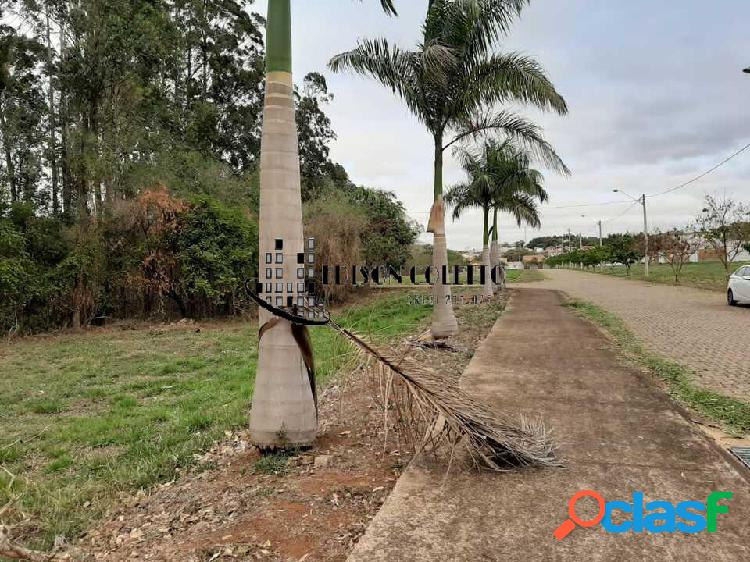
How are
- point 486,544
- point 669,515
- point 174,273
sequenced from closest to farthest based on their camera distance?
point 486,544, point 669,515, point 174,273

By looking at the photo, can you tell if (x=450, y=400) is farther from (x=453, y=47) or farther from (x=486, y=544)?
(x=453, y=47)

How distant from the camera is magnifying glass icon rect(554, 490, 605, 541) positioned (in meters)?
2.74

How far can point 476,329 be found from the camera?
39.2 ft

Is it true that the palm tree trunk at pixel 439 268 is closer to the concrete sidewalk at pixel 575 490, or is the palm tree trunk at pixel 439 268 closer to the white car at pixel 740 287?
the concrete sidewalk at pixel 575 490

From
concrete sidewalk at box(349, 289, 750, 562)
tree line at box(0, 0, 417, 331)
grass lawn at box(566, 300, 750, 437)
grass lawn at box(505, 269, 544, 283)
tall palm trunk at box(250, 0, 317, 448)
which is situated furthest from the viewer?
grass lawn at box(505, 269, 544, 283)

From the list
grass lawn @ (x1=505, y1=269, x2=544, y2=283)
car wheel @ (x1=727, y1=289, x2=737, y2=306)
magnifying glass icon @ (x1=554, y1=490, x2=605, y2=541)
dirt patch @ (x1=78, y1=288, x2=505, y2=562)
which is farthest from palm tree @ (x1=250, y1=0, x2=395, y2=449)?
grass lawn @ (x1=505, y1=269, x2=544, y2=283)

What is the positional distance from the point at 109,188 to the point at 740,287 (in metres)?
19.3

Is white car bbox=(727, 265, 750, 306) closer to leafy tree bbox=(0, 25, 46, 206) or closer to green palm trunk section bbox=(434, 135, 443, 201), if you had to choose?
green palm trunk section bbox=(434, 135, 443, 201)

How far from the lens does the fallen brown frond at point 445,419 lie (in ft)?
11.3

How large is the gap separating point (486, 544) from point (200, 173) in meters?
17.2

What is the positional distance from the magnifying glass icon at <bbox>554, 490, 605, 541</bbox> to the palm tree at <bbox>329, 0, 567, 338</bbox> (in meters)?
6.31

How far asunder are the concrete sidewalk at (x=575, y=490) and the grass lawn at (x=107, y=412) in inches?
49.4

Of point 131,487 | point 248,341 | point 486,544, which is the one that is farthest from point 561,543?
point 248,341

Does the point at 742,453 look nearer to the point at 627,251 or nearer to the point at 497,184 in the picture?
the point at 497,184
